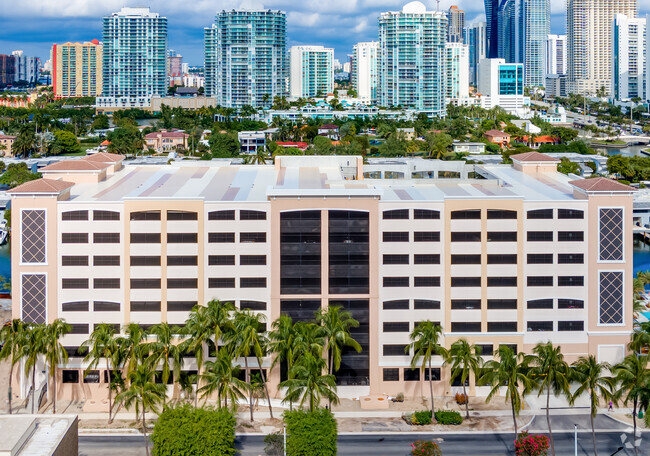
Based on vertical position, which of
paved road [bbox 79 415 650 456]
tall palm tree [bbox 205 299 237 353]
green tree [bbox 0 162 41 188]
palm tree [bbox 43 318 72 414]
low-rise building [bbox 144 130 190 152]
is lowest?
paved road [bbox 79 415 650 456]

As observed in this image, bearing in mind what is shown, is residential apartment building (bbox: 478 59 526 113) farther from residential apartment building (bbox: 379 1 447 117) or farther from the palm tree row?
the palm tree row

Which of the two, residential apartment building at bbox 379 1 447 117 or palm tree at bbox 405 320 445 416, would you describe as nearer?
palm tree at bbox 405 320 445 416

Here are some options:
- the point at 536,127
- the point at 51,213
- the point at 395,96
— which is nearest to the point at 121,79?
the point at 395,96

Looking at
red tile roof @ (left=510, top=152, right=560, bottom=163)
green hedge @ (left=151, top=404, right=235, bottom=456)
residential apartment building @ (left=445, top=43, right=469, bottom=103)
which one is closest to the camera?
green hedge @ (left=151, top=404, right=235, bottom=456)

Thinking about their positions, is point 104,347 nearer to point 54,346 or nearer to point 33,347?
point 54,346

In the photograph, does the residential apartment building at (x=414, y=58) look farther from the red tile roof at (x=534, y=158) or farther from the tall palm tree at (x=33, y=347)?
the tall palm tree at (x=33, y=347)

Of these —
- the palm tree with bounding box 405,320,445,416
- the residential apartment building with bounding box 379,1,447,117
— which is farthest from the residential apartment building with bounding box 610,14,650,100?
the palm tree with bounding box 405,320,445,416
